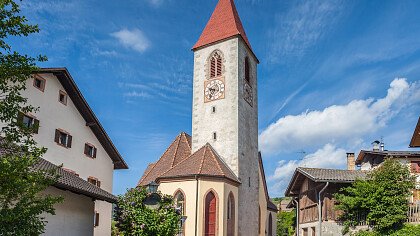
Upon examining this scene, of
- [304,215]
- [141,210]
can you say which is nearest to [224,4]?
[304,215]

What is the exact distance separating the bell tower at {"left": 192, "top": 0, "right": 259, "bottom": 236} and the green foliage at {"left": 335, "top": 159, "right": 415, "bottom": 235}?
9.32 m

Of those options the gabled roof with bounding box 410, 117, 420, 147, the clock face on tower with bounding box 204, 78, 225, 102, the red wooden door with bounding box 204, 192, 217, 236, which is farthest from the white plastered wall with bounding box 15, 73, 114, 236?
the gabled roof with bounding box 410, 117, 420, 147

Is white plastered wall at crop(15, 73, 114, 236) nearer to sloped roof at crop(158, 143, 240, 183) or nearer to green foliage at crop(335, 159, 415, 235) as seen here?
sloped roof at crop(158, 143, 240, 183)

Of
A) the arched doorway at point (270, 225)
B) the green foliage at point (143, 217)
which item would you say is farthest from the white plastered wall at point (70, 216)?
the arched doorway at point (270, 225)

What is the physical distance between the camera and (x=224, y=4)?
1398 inches

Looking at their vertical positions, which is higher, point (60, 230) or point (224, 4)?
point (224, 4)

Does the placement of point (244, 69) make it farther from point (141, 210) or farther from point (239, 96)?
point (141, 210)

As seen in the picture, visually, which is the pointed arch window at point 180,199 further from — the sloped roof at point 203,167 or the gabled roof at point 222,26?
the gabled roof at point 222,26

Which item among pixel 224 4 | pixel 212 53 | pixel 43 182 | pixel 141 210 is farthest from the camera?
pixel 224 4

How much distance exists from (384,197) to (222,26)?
18494 mm

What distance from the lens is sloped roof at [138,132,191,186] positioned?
29281 mm

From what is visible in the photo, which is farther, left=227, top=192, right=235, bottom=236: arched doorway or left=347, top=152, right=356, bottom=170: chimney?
left=347, top=152, right=356, bottom=170: chimney

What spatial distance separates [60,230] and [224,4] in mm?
24821

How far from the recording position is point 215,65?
3222 centimetres
